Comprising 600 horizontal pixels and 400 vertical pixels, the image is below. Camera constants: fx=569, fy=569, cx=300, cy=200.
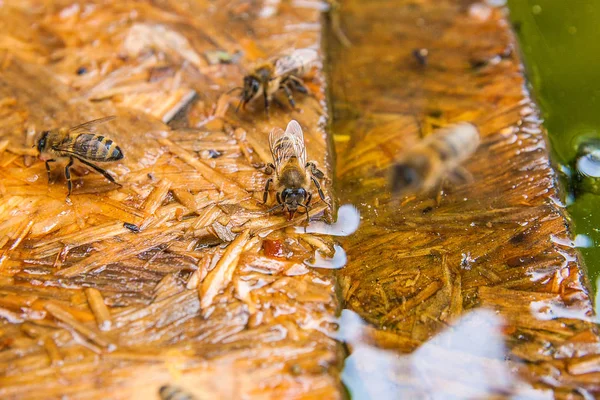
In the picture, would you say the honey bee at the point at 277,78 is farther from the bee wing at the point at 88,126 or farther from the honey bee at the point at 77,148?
the honey bee at the point at 77,148

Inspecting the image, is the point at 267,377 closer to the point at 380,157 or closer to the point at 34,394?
the point at 34,394

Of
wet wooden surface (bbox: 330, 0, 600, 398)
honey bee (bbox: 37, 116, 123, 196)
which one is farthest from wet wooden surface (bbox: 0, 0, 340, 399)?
wet wooden surface (bbox: 330, 0, 600, 398)

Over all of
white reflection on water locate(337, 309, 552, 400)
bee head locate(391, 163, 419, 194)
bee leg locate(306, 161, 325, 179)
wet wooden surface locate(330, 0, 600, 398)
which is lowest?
white reflection on water locate(337, 309, 552, 400)

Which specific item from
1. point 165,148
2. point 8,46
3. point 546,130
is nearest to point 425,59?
point 546,130

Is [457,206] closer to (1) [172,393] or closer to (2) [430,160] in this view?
(2) [430,160]

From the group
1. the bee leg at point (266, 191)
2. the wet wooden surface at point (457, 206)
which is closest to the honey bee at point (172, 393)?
the wet wooden surface at point (457, 206)

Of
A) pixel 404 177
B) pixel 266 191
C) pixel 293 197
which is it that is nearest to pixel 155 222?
pixel 266 191

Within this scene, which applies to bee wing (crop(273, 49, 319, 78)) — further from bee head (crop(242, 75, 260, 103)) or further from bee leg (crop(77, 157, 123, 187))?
bee leg (crop(77, 157, 123, 187))
